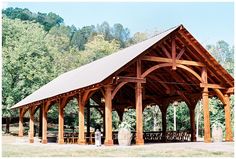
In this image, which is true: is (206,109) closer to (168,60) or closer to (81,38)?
(168,60)

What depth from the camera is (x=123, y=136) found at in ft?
60.3

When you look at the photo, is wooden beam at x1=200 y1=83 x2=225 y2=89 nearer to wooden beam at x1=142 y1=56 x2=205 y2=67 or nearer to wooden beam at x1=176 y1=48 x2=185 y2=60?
wooden beam at x1=142 y1=56 x2=205 y2=67

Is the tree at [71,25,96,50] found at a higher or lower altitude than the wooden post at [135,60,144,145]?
higher

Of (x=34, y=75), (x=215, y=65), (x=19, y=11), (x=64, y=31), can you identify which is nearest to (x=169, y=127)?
(x=34, y=75)

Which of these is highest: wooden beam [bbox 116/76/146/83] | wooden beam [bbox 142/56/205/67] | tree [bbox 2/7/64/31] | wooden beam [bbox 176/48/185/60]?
tree [bbox 2/7/64/31]

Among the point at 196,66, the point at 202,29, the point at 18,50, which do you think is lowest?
the point at 196,66

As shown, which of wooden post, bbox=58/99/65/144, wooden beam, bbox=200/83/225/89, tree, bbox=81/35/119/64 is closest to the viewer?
wooden beam, bbox=200/83/225/89

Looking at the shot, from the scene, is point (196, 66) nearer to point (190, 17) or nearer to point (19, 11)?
point (190, 17)

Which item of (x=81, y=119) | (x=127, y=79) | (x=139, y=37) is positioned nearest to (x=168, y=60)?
(x=127, y=79)

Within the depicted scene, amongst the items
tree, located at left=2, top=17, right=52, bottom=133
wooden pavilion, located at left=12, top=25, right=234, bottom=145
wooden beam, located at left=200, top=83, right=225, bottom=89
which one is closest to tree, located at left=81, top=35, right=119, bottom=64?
tree, located at left=2, top=17, right=52, bottom=133

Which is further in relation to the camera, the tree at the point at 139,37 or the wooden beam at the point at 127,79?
the tree at the point at 139,37

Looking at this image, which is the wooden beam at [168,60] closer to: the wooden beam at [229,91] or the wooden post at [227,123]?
the wooden beam at [229,91]

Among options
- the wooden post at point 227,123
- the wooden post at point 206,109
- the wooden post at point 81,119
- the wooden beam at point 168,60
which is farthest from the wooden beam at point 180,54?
the wooden post at point 81,119

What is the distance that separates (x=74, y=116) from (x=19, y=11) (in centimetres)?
6502
